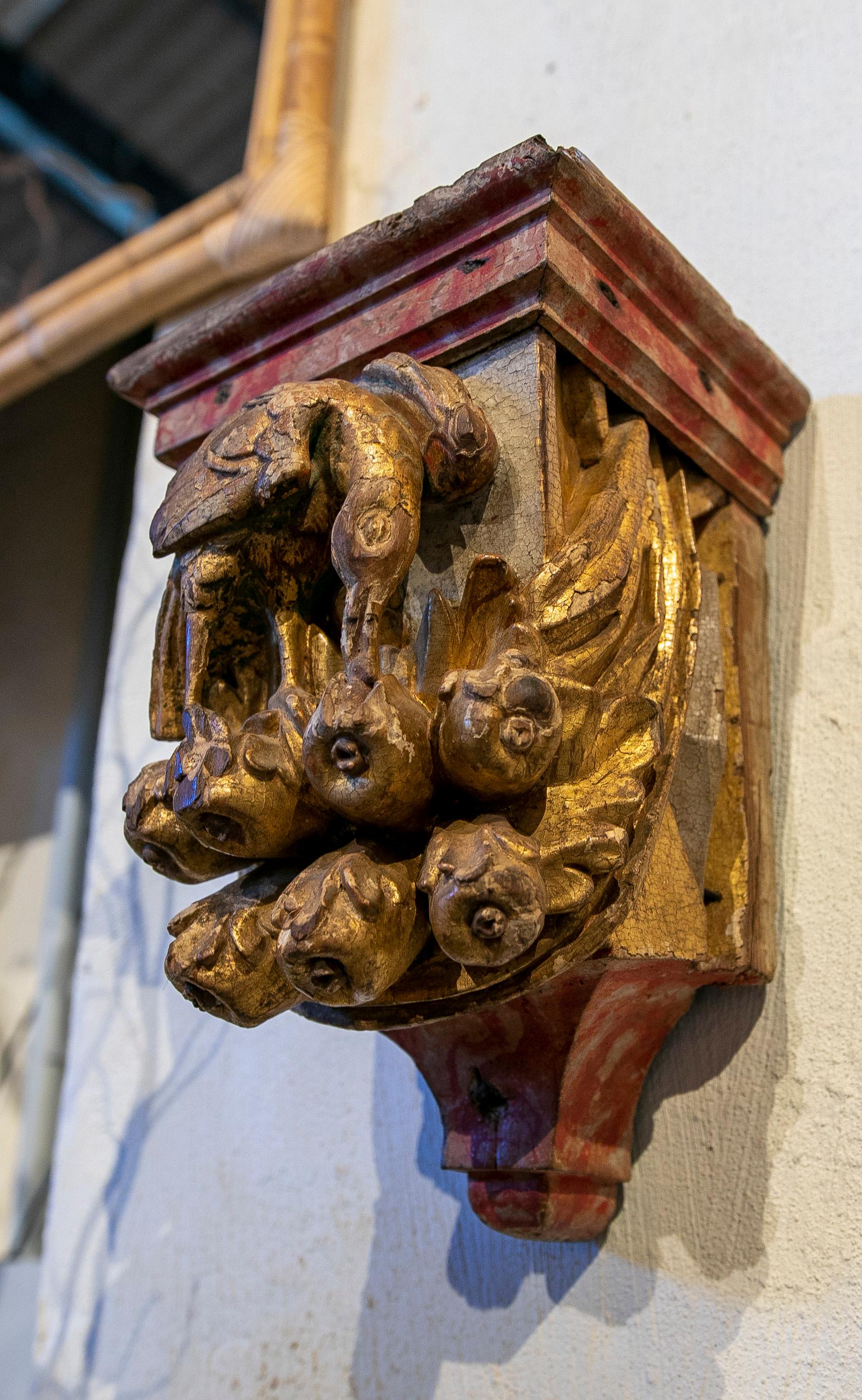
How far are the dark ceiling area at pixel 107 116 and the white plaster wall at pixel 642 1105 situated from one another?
826mm

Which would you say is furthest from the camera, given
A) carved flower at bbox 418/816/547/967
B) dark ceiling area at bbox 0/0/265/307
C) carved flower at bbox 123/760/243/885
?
dark ceiling area at bbox 0/0/265/307

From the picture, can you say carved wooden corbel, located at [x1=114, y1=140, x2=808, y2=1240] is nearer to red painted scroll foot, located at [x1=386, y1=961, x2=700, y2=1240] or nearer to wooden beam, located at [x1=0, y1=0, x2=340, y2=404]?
red painted scroll foot, located at [x1=386, y1=961, x2=700, y2=1240]

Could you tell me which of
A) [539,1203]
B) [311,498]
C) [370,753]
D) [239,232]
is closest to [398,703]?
[370,753]

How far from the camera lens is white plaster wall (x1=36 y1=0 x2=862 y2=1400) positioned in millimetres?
581

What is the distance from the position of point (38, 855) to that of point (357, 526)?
123 centimetres

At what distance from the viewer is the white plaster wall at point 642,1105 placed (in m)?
0.58

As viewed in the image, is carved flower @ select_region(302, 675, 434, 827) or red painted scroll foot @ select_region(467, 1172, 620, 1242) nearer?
carved flower @ select_region(302, 675, 434, 827)

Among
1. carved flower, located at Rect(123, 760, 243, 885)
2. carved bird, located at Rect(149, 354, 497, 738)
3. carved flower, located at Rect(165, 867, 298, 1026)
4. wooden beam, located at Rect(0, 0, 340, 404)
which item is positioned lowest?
carved flower, located at Rect(165, 867, 298, 1026)

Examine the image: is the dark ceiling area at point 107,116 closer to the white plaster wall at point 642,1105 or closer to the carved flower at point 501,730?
the white plaster wall at point 642,1105

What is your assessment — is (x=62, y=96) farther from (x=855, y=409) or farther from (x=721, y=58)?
(x=855, y=409)

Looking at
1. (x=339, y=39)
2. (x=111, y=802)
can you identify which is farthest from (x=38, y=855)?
(x=339, y=39)

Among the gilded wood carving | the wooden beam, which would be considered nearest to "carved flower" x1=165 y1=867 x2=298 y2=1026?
the gilded wood carving

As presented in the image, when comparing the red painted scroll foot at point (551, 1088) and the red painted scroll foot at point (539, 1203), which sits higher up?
the red painted scroll foot at point (551, 1088)

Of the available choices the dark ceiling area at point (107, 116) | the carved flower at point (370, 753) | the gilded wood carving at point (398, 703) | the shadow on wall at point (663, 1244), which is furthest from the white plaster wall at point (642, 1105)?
the dark ceiling area at point (107, 116)
